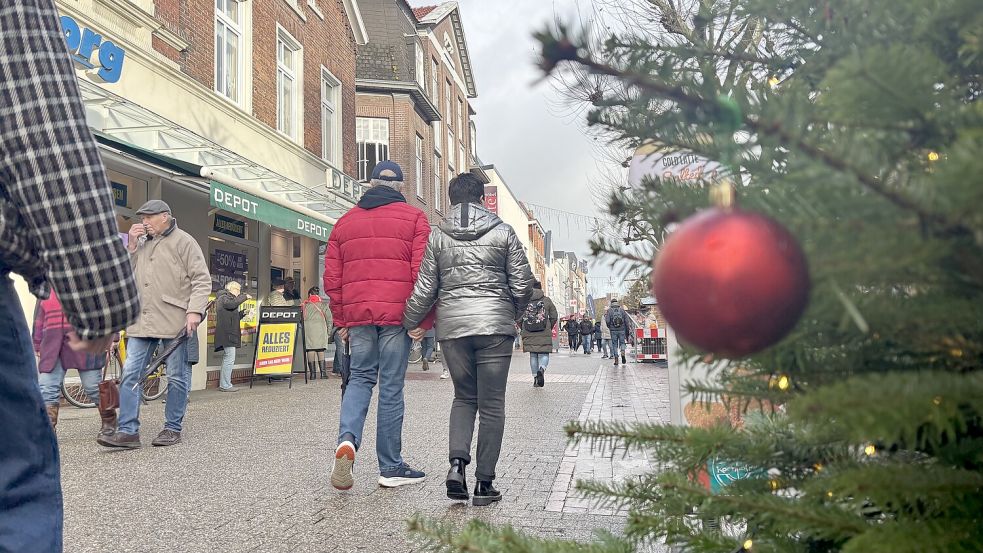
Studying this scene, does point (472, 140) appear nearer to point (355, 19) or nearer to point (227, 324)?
point (355, 19)

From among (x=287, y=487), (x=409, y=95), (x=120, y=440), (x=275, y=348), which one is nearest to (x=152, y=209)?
(x=120, y=440)

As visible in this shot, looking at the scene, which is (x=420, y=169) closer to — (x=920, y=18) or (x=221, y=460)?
(x=221, y=460)

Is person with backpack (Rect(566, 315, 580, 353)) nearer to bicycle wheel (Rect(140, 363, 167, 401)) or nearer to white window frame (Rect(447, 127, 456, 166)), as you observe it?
white window frame (Rect(447, 127, 456, 166))

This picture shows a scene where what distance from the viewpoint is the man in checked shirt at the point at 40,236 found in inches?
57.6

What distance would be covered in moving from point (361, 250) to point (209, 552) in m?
1.86

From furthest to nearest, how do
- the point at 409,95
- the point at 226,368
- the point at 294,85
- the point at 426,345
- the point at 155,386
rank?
the point at 409,95, the point at 426,345, the point at 294,85, the point at 226,368, the point at 155,386

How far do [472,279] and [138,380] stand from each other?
9.31 ft

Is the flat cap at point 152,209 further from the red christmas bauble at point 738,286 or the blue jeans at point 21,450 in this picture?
the red christmas bauble at point 738,286

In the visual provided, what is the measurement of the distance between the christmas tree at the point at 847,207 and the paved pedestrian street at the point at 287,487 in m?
0.48

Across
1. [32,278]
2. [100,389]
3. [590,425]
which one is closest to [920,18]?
[590,425]

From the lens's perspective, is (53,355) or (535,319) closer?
(53,355)

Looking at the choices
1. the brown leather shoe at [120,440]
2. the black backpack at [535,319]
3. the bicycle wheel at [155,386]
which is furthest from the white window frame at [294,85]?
the brown leather shoe at [120,440]

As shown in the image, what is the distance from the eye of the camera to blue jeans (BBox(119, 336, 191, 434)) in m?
5.32

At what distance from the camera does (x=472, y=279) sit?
3.93 m
